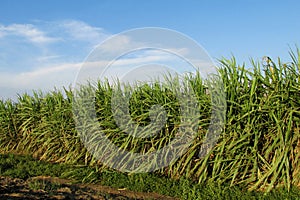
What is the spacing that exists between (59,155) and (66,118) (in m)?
0.84

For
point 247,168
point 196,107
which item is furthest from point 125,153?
point 247,168

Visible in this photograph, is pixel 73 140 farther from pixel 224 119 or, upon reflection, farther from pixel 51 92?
pixel 224 119

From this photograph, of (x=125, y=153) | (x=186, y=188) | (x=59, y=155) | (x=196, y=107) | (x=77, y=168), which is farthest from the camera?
(x=59, y=155)

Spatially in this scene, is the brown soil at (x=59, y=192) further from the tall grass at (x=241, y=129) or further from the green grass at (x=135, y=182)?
the tall grass at (x=241, y=129)

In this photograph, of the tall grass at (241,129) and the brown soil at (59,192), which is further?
the tall grass at (241,129)

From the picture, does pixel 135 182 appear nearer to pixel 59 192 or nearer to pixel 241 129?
pixel 59 192

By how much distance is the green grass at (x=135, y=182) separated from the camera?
5211 millimetres

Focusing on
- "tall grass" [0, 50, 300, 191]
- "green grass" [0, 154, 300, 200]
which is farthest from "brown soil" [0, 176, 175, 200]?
"tall grass" [0, 50, 300, 191]

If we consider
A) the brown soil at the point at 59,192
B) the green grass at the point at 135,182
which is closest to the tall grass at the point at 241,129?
the green grass at the point at 135,182

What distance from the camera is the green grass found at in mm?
5211

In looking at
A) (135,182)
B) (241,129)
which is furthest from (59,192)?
(241,129)

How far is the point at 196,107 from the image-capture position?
6047mm

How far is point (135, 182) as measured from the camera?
237 inches

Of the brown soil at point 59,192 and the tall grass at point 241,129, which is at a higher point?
the tall grass at point 241,129
